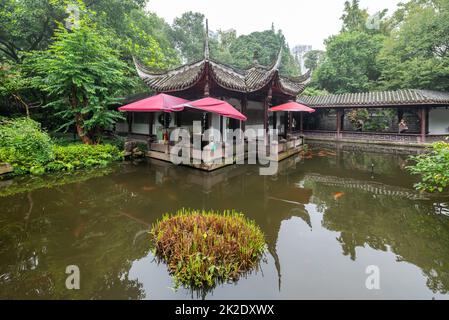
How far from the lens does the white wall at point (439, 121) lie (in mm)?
14508

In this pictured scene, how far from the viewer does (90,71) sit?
8.68 metres

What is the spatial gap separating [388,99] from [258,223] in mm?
13865

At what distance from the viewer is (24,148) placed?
23.0 feet

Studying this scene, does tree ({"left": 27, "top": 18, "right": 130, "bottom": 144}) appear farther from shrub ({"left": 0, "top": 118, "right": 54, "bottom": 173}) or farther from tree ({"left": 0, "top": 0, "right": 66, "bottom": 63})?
tree ({"left": 0, "top": 0, "right": 66, "bottom": 63})

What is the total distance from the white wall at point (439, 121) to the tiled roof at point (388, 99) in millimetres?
1012

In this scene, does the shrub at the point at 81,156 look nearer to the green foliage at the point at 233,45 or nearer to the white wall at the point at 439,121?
the white wall at the point at 439,121

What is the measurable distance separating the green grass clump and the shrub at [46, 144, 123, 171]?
217 inches

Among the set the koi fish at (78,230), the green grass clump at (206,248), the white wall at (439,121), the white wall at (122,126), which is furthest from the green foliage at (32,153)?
the white wall at (439,121)

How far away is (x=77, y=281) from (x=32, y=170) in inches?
227

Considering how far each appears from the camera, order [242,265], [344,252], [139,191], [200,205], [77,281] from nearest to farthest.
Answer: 1. [77,281]
2. [242,265]
3. [344,252]
4. [200,205]
5. [139,191]


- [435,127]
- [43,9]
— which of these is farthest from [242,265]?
[435,127]

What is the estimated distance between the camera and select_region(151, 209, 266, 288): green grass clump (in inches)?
108

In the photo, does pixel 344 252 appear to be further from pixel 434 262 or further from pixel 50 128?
pixel 50 128

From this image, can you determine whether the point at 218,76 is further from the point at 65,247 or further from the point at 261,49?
the point at 261,49
